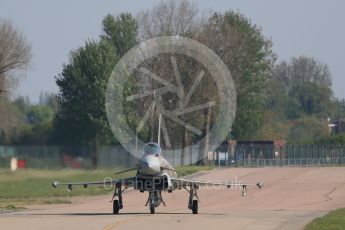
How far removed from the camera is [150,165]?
3756 centimetres

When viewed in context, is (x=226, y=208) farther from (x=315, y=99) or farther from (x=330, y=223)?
(x=315, y=99)

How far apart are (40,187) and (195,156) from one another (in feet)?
113

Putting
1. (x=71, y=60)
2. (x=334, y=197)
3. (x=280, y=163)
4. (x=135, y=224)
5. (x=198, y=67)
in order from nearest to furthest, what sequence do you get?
(x=135, y=224)
(x=334, y=197)
(x=280, y=163)
(x=198, y=67)
(x=71, y=60)

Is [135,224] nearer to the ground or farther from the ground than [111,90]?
nearer to the ground

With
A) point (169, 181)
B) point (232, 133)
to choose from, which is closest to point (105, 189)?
point (169, 181)

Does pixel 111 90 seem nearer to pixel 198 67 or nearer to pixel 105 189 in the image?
pixel 198 67

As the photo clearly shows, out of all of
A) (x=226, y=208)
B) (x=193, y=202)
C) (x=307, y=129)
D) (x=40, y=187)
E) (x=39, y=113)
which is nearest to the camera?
(x=193, y=202)

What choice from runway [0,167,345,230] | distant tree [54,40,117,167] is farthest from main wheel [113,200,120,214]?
distant tree [54,40,117,167]

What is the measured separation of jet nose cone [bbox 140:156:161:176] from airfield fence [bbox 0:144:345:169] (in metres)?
33.3

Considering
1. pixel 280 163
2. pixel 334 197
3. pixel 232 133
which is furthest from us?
pixel 232 133

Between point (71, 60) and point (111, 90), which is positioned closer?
point (111, 90)

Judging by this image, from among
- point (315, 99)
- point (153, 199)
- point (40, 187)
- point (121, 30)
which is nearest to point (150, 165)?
point (153, 199)

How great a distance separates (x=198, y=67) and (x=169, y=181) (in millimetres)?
54958

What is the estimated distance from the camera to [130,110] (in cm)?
9081
